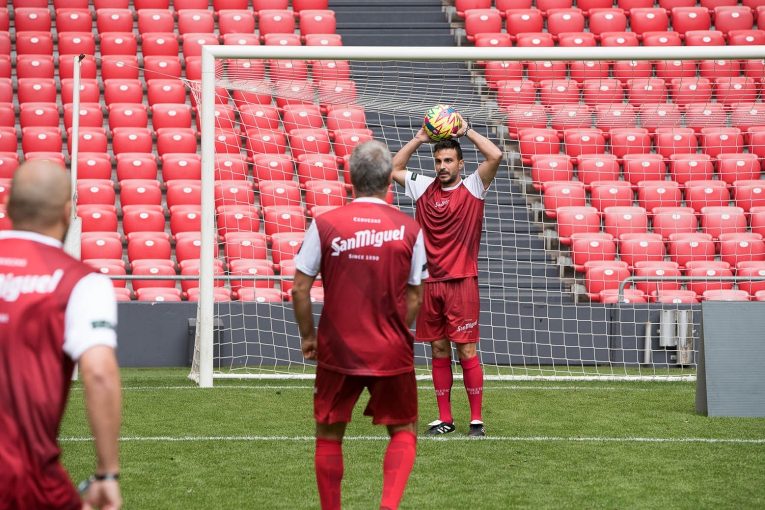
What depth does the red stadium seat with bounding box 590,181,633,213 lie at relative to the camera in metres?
13.6

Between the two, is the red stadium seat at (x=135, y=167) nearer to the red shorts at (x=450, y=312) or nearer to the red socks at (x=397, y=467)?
the red shorts at (x=450, y=312)

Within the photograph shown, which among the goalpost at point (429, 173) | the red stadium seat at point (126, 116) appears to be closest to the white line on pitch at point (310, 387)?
the goalpost at point (429, 173)

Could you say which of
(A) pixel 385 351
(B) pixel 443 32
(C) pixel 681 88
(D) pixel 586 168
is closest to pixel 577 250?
(D) pixel 586 168

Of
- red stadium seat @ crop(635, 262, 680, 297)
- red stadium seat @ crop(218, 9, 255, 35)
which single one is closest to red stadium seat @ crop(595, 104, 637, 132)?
red stadium seat @ crop(635, 262, 680, 297)

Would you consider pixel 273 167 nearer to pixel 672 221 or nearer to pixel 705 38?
pixel 672 221

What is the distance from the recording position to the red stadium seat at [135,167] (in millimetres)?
14070

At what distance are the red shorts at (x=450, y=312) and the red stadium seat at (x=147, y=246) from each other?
6198 millimetres

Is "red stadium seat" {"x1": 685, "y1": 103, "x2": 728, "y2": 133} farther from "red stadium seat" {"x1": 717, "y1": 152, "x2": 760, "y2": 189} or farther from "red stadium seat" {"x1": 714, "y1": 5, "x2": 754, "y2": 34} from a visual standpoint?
"red stadium seat" {"x1": 714, "y1": 5, "x2": 754, "y2": 34}

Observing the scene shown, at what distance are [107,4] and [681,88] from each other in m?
8.70

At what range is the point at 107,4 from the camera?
55.0 ft

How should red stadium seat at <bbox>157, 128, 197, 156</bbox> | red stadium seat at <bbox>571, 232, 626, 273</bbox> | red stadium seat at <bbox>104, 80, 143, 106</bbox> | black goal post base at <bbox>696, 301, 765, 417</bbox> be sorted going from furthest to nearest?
red stadium seat at <bbox>104, 80, 143, 106</bbox>
red stadium seat at <bbox>157, 128, 197, 156</bbox>
red stadium seat at <bbox>571, 232, 626, 273</bbox>
black goal post base at <bbox>696, 301, 765, 417</bbox>

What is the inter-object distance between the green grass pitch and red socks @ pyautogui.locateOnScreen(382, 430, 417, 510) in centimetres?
67

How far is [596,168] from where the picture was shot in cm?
1389

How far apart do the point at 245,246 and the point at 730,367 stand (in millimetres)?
6022
